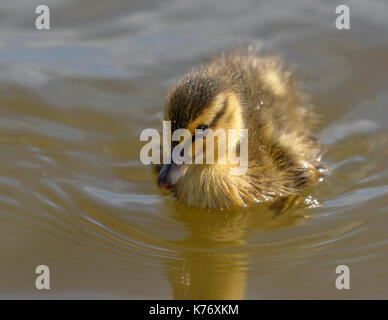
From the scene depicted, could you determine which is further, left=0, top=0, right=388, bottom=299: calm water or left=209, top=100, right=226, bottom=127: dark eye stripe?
left=209, top=100, right=226, bottom=127: dark eye stripe

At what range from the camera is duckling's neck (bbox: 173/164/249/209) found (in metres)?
4.70

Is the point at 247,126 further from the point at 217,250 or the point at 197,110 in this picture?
the point at 217,250

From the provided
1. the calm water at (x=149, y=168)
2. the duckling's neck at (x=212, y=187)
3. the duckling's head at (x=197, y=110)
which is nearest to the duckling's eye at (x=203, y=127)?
the duckling's head at (x=197, y=110)

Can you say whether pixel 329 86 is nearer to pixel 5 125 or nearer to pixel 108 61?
pixel 108 61

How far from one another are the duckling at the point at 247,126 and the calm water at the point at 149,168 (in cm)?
15

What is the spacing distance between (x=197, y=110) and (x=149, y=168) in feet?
3.98

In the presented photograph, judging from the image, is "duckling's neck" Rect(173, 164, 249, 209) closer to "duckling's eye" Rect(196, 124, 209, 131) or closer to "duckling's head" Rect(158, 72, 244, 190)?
"duckling's head" Rect(158, 72, 244, 190)

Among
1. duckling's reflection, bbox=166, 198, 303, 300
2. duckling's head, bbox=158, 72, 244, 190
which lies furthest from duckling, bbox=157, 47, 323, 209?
duckling's reflection, bbox=166, 198, 303, 300

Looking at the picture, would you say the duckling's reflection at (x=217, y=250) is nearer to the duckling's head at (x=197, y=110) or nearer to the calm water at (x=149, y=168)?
the calm water at (x=149, y=168)

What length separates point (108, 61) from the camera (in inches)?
255

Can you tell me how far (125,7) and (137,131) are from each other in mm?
2087

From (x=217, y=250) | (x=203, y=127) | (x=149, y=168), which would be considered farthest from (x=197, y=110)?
(x=149, y=168)

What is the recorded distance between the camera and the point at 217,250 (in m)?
4.33

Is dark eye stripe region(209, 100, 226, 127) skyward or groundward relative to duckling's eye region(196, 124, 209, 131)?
skyward
